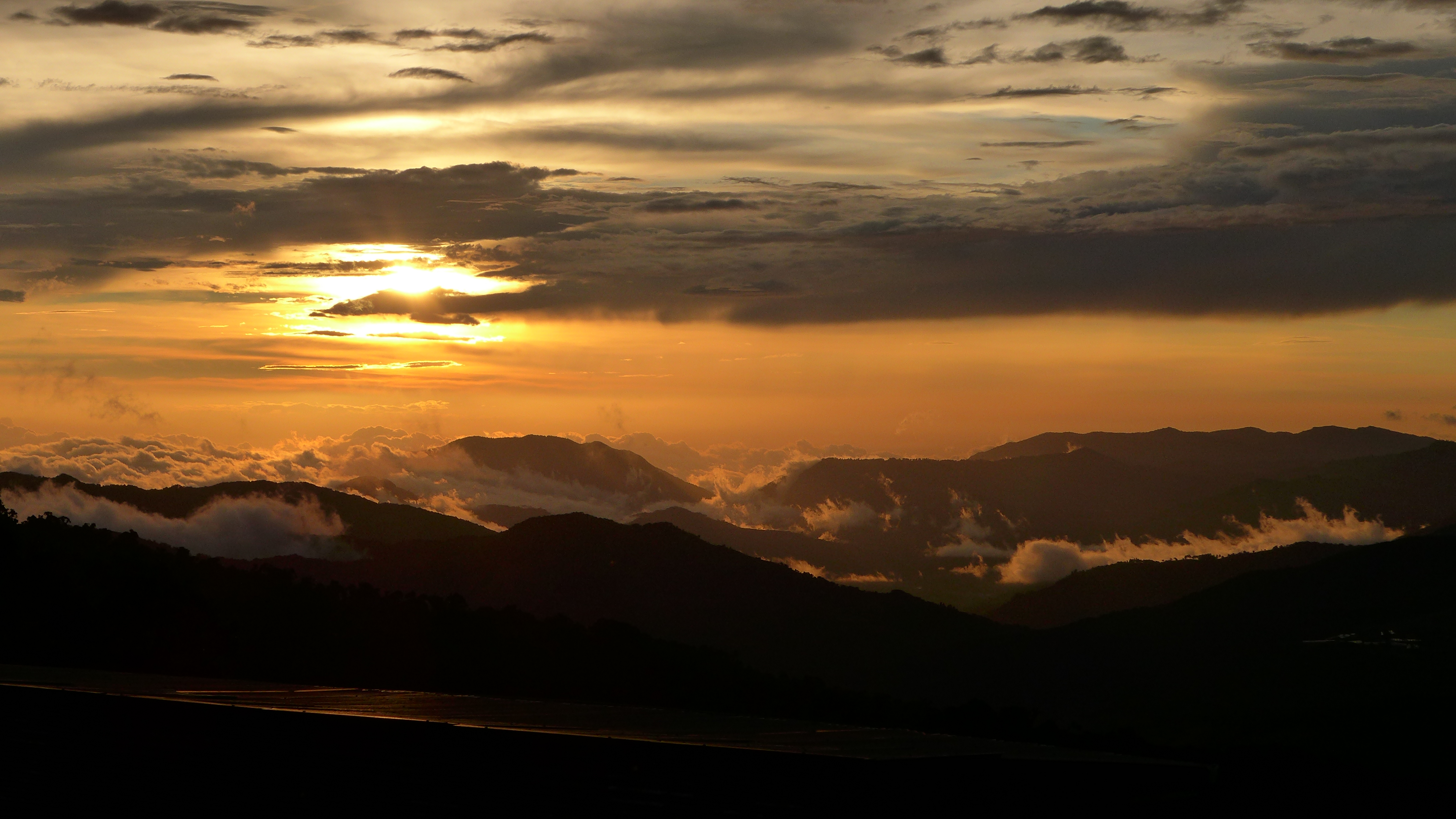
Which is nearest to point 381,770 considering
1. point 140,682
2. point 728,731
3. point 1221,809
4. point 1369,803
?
point 728,731

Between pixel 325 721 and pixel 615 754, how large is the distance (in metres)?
11.5

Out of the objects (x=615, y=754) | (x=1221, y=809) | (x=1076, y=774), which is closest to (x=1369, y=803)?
(x=1221, y=809)

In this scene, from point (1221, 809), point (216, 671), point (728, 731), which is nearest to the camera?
point (728, 731)

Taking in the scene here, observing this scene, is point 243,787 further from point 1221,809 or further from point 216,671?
point 216,671

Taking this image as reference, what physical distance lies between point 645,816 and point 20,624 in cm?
15356

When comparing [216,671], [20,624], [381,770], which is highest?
[381,770]

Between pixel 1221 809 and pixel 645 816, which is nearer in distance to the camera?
pixel 645 816

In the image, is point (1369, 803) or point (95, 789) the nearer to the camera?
point (95, 789)

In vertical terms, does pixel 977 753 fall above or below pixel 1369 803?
above

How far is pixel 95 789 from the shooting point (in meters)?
39.0

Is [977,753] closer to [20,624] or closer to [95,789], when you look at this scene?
[95,789]

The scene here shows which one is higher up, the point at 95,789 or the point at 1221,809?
the point at 95,789

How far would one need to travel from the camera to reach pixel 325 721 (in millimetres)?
42219

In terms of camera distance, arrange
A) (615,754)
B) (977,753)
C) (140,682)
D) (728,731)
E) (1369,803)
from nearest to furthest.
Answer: (615,754)
(977,753)
(728,731)
(140,682)
(1369,803)
